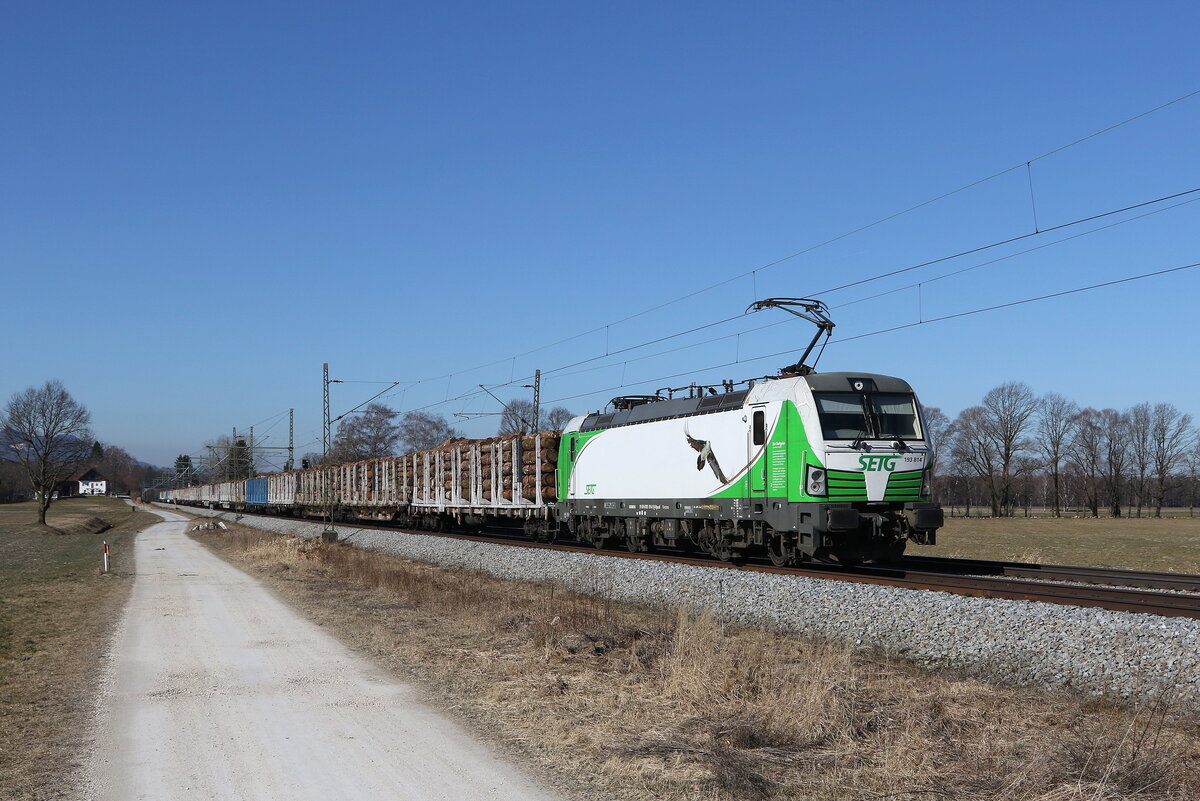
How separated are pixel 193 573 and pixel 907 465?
1831 cm

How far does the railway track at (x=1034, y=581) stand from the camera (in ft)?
40.0

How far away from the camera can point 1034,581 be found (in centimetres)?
1642

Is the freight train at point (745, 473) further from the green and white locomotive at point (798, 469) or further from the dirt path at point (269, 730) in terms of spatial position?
the dirt path at point (269, 730)

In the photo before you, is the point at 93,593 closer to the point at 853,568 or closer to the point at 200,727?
the point at 200,727

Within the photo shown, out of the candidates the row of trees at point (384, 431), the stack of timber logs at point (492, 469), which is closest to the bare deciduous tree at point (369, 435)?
the row of trees at point (384, 431)

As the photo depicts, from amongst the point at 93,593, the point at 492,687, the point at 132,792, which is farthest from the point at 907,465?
the point at 93,593

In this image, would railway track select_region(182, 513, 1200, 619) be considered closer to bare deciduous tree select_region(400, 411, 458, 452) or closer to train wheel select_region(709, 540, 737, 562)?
train wheel select_region(709, 540, 737, 562)

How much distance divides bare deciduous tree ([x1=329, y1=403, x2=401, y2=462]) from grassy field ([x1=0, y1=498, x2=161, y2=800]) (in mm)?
71196

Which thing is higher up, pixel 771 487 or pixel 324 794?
pixel 771 487

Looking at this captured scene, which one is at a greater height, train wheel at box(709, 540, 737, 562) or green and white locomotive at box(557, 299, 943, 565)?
green and white locomotive at box(557, 299, 943, 565)

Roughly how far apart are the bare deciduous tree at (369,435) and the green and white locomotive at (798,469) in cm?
7907

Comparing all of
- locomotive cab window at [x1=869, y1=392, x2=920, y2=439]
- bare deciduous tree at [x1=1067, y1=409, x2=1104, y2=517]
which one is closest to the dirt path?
locomotive cab window at [x1=869, y1=392, x2=920, y2=439]

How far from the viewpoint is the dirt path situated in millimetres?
6527

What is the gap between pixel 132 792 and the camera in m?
6.45
